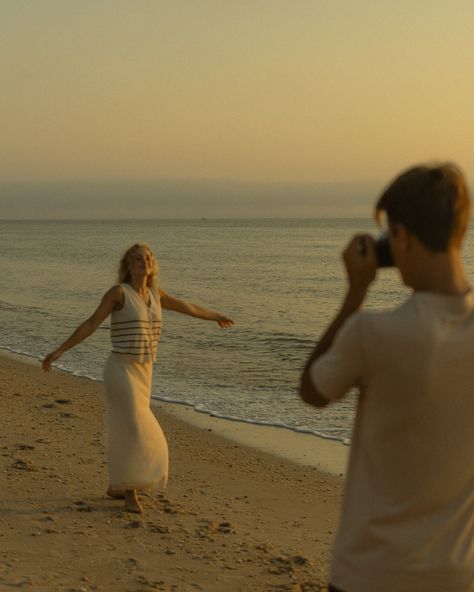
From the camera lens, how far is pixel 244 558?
6105 millimetres

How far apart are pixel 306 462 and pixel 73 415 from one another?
3303 millimetres

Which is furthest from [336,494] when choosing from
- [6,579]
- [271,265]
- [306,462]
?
[271,265]

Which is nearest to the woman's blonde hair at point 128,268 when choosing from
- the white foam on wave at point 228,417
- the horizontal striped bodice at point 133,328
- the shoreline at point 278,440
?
the horizontal striped bodice at point 133,328

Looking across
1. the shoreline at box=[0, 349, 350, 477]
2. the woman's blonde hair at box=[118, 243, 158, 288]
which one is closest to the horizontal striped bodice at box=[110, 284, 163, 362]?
the woman's blonde hair at box=[118, 243, 158, 288]

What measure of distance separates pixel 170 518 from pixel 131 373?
1131 millimetres

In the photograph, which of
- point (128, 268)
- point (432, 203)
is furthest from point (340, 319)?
point (128, 268)

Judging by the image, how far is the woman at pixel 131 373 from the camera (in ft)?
22.6

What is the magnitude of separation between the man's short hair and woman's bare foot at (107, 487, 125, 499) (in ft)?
18.2

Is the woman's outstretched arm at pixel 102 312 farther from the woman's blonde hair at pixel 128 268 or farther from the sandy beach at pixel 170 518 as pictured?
the sandy beach at pixel 170 518

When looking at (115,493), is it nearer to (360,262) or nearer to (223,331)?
(360,262)

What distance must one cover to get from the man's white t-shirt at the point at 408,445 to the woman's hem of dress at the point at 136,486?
501 cm

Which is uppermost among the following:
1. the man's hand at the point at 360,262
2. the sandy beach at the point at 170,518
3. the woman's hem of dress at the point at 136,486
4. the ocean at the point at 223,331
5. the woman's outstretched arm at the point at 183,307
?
the man's hand at the point at 360,262

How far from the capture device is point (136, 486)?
22.9ft

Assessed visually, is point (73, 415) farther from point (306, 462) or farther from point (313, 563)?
point (313, 563)
